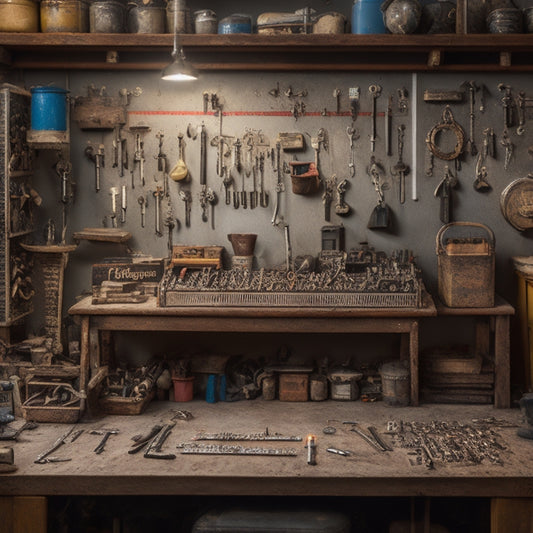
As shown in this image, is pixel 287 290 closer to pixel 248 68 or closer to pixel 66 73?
pixel 248 68

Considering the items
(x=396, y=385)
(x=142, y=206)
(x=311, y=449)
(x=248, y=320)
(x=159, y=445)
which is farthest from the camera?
(x=142, y=206)

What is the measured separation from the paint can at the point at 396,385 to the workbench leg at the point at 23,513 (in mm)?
2392

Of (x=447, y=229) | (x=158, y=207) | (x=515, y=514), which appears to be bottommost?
(x=515, y=514)

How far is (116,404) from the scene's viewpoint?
17.6 feet

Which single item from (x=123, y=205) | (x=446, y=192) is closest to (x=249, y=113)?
(x=123, y=205)

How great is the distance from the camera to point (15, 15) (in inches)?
218

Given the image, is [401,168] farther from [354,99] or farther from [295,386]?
[295,386]

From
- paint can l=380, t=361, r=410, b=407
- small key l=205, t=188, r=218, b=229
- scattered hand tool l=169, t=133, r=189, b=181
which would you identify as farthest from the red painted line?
paint can l=380, t=361, r=410, b=407

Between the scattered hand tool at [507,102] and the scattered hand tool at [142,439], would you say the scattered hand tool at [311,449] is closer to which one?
the scattered hand tool at [142,439]

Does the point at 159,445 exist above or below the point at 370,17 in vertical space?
below

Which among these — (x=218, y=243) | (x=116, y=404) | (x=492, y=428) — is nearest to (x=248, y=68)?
(x=218, y=243)

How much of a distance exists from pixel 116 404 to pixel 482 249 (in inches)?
106

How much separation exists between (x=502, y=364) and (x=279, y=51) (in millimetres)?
2695

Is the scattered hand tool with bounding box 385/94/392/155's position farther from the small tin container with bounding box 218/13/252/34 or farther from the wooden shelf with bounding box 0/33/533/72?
the small tin container with bounding box 218/13/252/34
